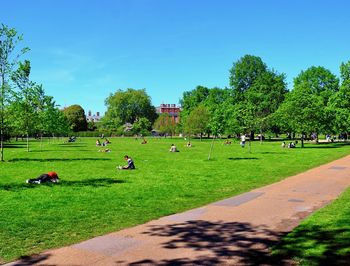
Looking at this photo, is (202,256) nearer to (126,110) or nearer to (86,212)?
(86,212)

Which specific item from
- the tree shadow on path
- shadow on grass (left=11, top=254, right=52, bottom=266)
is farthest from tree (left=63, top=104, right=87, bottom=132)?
shadow on grass (left=11, top=254, right=52, bottom=266)

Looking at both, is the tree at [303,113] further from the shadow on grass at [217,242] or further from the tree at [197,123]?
the shadow on grass at [217,242]

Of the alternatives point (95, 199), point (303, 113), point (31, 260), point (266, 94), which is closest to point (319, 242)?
point (31, 260)

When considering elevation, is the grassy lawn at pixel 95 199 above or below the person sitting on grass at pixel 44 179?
below

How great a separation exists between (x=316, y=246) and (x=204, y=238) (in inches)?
87.3

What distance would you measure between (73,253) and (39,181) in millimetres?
10480

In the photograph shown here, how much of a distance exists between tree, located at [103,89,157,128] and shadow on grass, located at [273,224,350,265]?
403 ft

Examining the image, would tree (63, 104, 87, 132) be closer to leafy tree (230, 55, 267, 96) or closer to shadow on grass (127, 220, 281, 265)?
leafy tree (230, 55, 267, 96)

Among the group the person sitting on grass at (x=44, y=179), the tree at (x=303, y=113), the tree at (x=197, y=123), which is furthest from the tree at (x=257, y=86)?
the person sitting on grass at (x=44, y=179)

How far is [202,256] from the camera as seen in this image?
711cm

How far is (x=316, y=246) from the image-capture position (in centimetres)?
754

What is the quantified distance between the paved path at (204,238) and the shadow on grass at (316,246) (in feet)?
1.10

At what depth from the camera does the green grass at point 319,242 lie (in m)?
6.86

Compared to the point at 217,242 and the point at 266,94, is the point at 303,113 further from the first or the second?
the point at 217,242
